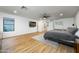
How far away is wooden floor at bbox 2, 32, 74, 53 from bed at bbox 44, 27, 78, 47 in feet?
0.38

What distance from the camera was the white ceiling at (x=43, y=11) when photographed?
6.15 feet

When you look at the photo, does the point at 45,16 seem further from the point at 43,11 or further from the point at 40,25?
the point at 40,25

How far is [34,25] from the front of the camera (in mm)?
2131

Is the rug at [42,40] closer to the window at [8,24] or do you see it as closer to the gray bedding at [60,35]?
the gray bedding at [60,35]

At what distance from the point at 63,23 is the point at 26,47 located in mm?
990

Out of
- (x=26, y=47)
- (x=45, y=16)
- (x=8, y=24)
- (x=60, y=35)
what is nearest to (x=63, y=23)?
(x=60, y=35)

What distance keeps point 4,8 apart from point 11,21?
1.02 feet

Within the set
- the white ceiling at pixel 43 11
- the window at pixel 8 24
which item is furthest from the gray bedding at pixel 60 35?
the window at pixel 8 24

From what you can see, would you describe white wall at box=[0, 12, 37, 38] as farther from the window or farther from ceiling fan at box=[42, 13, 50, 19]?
ceiling fan at box=[42, 13, 50, 19]

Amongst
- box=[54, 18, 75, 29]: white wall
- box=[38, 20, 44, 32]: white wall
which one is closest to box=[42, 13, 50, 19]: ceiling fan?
box=[38, 20, 44, 32]: white wall
